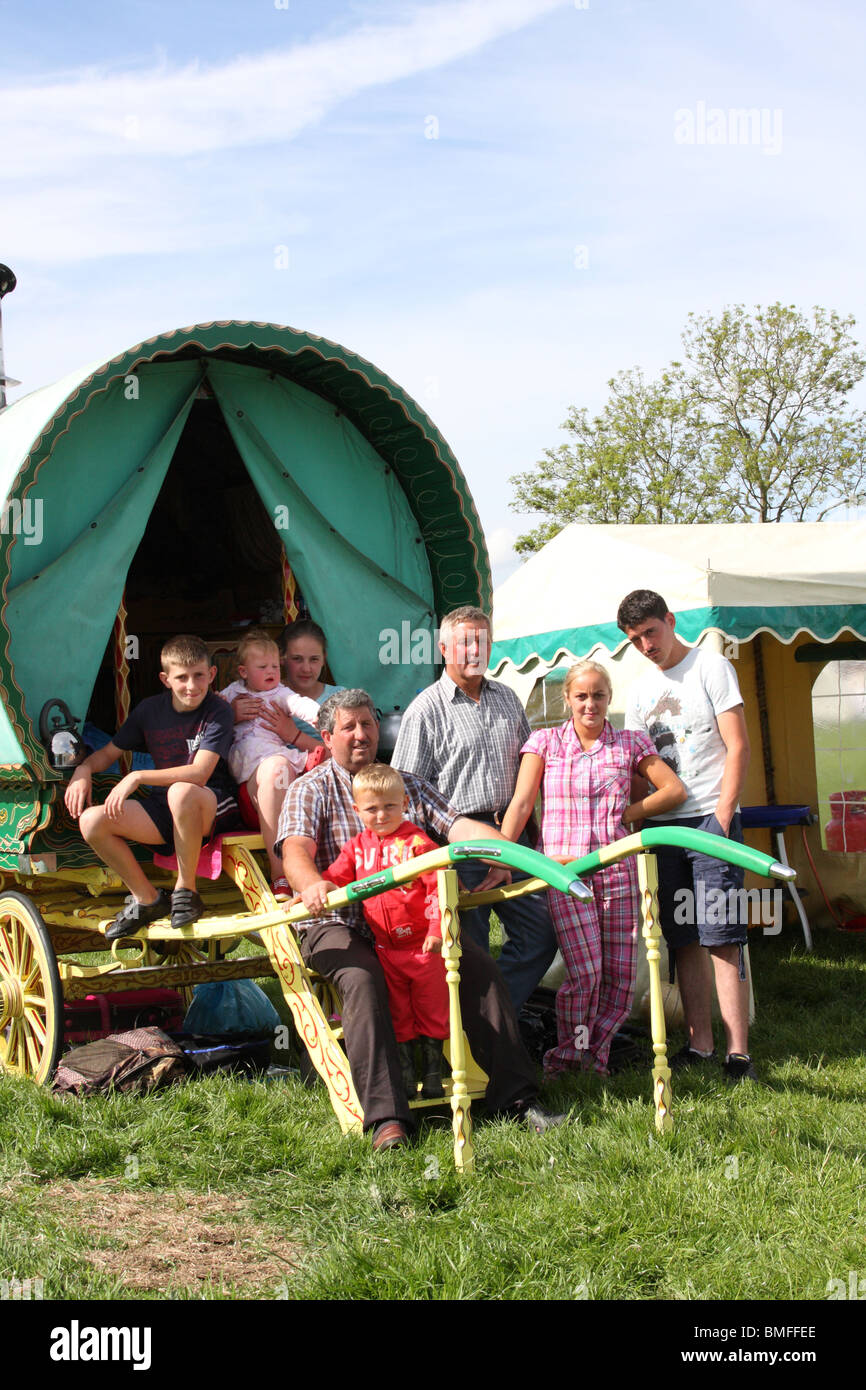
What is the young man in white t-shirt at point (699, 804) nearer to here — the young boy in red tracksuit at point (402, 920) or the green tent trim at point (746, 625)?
the young boy in red tracksuit at point (402, 920)

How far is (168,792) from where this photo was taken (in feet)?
17.9

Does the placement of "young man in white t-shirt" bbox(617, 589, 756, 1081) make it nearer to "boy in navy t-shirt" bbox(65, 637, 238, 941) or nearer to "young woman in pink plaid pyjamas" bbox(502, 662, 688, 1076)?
"young woman in pink plaid pyjamas" bbox(502, 662, 688, 1076)

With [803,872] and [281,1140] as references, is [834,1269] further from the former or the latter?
[803,872]

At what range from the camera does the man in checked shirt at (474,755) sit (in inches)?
220

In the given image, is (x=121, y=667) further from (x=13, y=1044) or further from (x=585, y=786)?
(x=585, y=786)

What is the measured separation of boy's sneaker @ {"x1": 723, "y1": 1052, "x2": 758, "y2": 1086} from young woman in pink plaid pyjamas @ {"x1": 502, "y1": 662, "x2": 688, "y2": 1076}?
466 millimetres

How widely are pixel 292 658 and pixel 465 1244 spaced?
3131mm

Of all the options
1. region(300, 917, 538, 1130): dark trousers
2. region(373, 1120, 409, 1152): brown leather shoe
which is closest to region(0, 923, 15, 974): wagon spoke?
region(300, 917, 538, 1130): dark trousers

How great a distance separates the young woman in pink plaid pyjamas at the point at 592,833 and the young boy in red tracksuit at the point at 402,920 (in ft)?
2.13

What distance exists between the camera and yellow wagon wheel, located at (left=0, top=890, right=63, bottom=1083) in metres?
5.70

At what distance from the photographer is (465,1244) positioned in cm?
354

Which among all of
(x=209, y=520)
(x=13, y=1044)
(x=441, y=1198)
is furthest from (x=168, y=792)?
(x=209, y=520)
